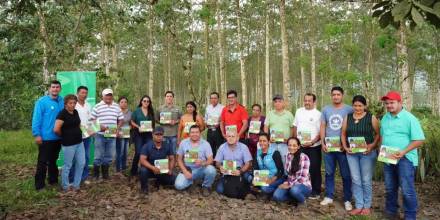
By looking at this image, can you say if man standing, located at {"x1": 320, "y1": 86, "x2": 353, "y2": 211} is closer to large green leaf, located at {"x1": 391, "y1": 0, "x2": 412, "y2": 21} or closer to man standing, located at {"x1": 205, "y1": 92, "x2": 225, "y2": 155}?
man standing, located at {"x1": 205, "y1": 92, "x2": 225, "y2": 155}

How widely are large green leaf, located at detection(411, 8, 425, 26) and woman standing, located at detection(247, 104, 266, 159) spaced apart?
432cm

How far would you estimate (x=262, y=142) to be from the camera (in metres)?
5.79

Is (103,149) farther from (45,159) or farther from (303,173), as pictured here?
(303,173)

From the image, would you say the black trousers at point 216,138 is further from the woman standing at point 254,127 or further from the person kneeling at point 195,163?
the person kneeling at point 195,163

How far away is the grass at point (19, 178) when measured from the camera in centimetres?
533

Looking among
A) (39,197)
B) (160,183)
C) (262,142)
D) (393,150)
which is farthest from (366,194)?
(39,197)

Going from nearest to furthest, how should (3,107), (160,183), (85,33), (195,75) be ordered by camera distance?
(160,183), (3,107), (85,33), (195,75)

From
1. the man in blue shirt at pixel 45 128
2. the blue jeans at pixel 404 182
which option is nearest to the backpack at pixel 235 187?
the blue jeans at pixel 404 182

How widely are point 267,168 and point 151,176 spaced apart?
6.30ft

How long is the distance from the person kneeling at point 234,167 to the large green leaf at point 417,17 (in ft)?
13.1

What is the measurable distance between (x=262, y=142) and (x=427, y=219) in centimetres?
251

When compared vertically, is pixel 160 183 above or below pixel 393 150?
below

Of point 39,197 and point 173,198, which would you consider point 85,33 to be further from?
point 173,198

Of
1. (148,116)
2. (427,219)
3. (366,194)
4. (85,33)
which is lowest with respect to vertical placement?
(427,219)
